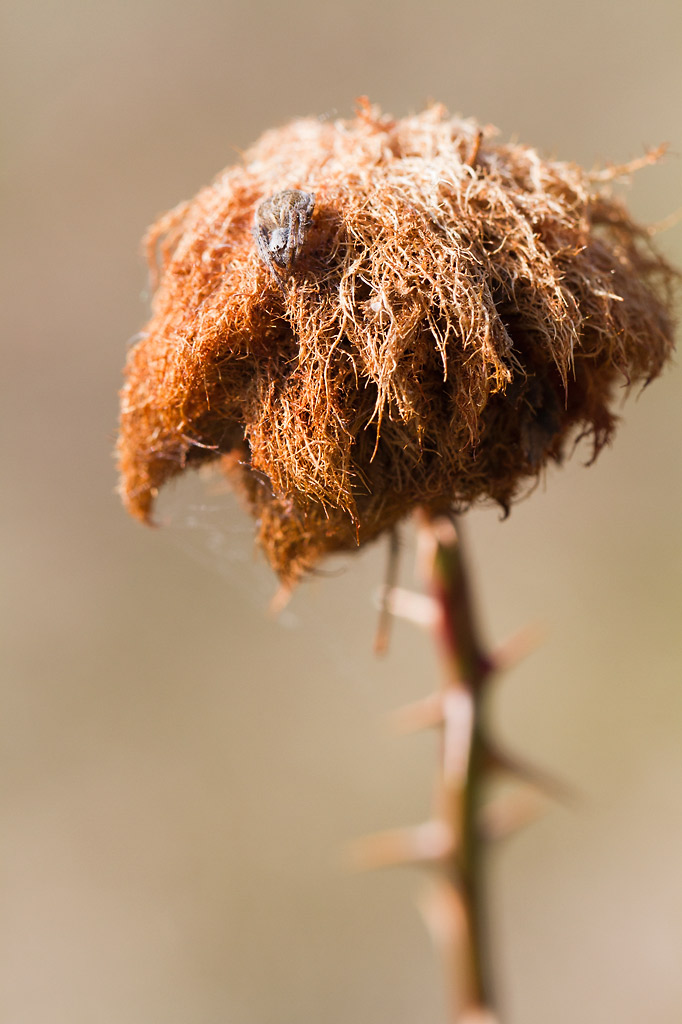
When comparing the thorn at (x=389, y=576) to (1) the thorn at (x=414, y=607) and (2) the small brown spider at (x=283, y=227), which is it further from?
(2) the small brown spider at (x=283, y=227)

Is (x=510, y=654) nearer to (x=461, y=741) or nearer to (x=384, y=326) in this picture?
(x=461, y=741)

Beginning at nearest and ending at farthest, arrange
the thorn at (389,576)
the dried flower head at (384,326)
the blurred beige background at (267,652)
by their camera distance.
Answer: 1. the dried flower head at (384,326)
2. the thorn at (389,576)
3. the blurred beige background at (267,652)

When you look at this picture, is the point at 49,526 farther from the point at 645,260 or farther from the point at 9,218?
the point at 645,260

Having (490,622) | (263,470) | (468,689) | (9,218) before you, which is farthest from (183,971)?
(9,218)

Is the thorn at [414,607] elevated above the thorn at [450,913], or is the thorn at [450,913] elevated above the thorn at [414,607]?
the thorn at [414,607]

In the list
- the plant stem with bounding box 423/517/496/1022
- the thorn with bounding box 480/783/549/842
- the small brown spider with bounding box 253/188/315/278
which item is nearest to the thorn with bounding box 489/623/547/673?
the plant stem with bounding box 423/517/496/1022

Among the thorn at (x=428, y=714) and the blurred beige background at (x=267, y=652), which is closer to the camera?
the thorn at (x=428, y=714)

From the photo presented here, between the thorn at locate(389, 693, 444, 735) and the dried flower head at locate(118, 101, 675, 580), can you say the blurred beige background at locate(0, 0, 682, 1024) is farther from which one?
the dried flower head at locate(118, 101, 675, 580)

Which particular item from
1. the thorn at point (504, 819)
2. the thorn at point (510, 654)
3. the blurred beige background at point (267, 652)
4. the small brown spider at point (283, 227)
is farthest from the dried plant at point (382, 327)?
the blurred beige background at point (267, 652)
